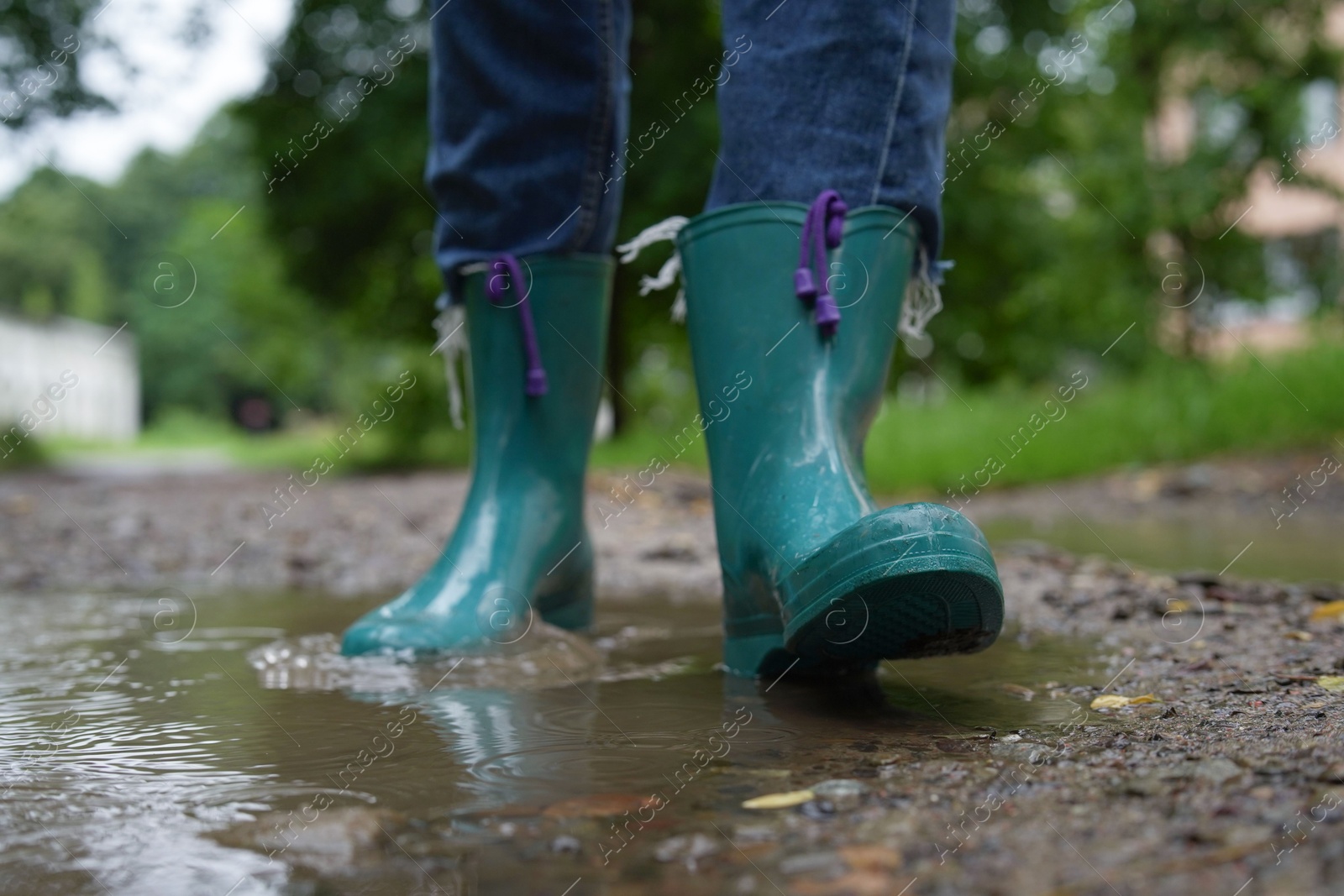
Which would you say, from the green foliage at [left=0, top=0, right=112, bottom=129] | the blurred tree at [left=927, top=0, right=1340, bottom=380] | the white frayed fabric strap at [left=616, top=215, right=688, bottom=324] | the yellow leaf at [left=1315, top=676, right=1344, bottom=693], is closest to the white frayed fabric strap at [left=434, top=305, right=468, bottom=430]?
the white frayed fabric strap at [left=616, top=215, right=688, bottom=324]

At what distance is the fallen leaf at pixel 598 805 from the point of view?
0.74 m

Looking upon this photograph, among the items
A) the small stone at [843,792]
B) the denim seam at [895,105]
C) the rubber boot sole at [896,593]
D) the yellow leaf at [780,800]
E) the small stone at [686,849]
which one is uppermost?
the denim seam at [895,105]

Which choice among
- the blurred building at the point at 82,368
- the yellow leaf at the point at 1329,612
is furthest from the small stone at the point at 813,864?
the blurred building at the point at 82,368

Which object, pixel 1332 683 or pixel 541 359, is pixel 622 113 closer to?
pixel 541 359

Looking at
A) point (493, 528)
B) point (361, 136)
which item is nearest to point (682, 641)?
point (493, 528)

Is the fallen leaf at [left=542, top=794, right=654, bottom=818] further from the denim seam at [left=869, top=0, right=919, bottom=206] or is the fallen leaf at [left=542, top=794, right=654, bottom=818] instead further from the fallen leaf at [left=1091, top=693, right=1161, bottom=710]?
the denim seam at [left=869, top=0, right=919, bottom=206]

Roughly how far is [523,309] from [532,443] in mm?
174

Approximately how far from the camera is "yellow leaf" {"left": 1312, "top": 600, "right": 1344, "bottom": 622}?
1.44 meters

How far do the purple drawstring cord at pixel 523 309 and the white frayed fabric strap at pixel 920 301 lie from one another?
1.52 feet

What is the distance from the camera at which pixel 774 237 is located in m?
1.21

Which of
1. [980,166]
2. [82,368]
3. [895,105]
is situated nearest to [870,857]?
[895,105]

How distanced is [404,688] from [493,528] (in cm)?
32

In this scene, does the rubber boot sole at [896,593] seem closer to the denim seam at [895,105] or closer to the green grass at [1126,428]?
the denim seam at [895,105]

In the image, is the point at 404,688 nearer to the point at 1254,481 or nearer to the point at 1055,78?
the point at 1254,481
